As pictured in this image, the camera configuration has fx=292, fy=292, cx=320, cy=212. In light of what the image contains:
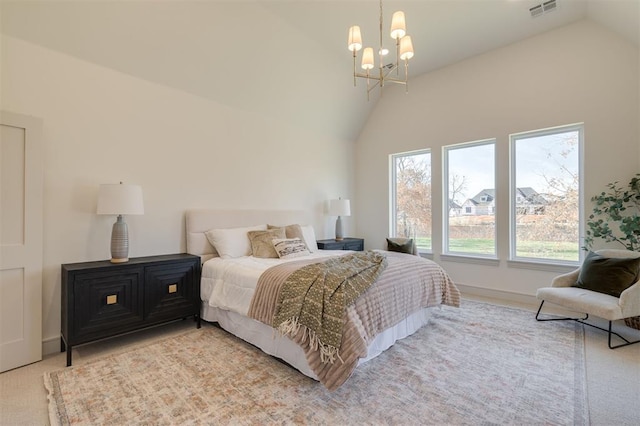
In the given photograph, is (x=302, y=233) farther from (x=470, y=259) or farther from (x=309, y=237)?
(x=470, y=259)

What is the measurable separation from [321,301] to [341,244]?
2931 mm

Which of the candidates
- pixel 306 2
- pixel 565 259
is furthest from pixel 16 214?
pixel 565 259

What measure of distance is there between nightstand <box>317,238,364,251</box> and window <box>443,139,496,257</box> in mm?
1466

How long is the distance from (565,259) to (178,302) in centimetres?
479

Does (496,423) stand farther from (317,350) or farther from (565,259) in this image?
(565,259)

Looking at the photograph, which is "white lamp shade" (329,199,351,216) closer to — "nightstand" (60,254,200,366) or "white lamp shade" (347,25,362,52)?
"nightstand" (60,254,200,366)

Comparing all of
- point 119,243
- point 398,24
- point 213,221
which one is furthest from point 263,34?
point 119,243

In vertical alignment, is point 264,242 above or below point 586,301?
above

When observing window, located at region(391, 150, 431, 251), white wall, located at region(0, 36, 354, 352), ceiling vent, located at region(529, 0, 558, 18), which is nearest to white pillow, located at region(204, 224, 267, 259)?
white wall, located at region(0, 36, 354, 352)

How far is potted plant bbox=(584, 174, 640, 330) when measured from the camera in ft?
10.2

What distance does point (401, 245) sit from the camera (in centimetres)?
455

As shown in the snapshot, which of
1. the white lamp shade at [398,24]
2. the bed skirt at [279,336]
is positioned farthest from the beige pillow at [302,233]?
the white lamp shade at [398,24]

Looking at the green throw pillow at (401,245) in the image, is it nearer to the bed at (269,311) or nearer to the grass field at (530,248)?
the grass field at (530,248)

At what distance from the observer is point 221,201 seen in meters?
3.96
